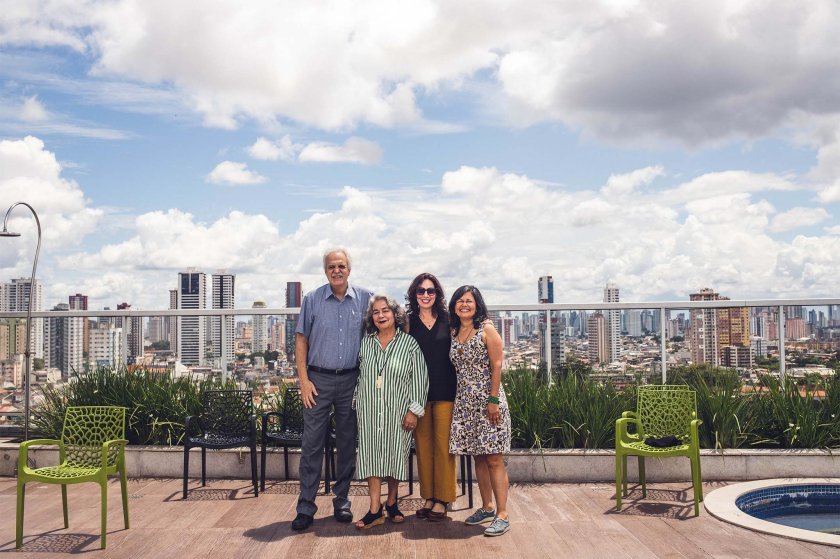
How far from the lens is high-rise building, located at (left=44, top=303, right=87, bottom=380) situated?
8.00 m

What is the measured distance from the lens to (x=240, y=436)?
6137 mm

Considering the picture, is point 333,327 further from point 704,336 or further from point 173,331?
point 704,336

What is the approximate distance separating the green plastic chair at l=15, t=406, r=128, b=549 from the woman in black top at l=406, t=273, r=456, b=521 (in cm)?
212

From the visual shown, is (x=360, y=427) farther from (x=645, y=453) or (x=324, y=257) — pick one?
(x=645, y=453)

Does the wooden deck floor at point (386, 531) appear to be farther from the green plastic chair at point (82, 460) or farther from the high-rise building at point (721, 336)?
the high-rise building at point (721, 336)

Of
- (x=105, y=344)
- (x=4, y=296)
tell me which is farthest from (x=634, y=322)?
(x=4, y=296)

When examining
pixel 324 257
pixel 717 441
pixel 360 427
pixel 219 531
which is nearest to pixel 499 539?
pixel 360 427

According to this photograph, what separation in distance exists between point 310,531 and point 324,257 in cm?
198

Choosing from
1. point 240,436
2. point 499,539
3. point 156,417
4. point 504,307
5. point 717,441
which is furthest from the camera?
point 504,307

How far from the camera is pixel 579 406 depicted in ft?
22.2

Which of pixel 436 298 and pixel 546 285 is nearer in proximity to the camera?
pixel 436 298

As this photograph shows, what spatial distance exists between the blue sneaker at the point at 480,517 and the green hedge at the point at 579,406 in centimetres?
148

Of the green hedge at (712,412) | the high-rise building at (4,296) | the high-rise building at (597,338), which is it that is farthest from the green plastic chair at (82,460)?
the high-rise building at (597,338)

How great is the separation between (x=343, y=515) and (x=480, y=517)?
1.01 meters
